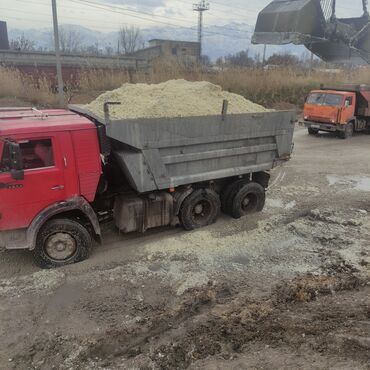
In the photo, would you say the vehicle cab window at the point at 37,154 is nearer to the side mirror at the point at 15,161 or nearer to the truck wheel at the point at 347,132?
the side mirror at the point at 15,161

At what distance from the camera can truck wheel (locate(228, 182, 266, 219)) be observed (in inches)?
304

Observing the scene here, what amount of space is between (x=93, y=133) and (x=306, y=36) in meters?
4.23

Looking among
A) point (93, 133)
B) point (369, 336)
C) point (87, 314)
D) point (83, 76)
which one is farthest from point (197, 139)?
point (83, 76)

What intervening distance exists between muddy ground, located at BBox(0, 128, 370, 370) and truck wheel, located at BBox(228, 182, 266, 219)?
0.75ft

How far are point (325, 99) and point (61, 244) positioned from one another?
14.5m

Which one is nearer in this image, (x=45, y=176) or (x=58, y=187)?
(x=45, y=176)

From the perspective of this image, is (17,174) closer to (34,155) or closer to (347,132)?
(34,155)

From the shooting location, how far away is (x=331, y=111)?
1698 cm

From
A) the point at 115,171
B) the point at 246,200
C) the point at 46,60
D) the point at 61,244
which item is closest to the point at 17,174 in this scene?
the point at 61,244

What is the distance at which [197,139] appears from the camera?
6656 mm

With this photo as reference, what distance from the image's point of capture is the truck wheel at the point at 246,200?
7.72 metres

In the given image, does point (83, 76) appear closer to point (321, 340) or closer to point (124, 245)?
point (124, 245)

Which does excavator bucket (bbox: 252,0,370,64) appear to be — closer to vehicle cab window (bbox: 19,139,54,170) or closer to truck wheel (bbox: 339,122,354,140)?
vehicle cab window (bbox: 19,139,54,170)

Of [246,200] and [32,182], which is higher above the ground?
[32,182]
